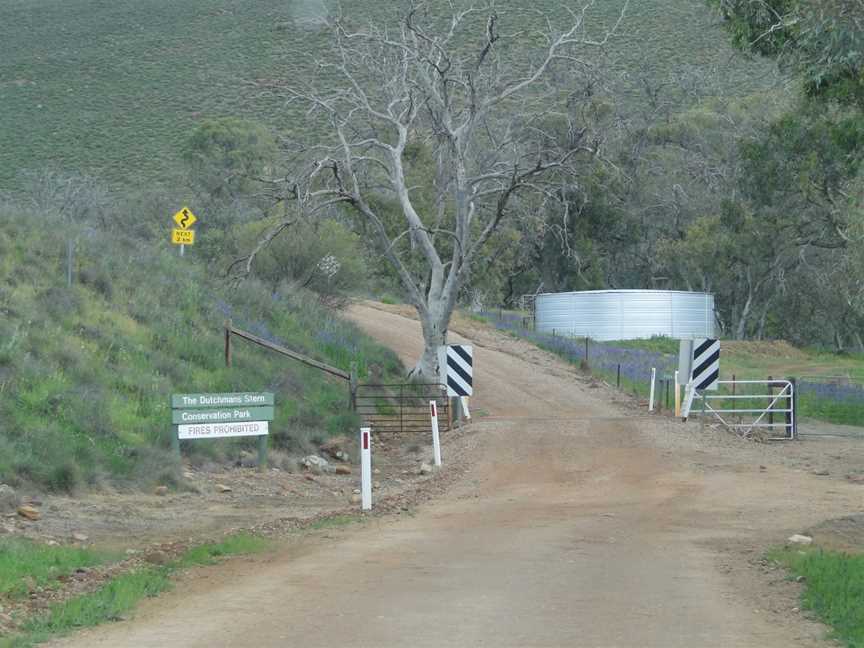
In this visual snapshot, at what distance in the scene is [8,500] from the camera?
14.9 metres

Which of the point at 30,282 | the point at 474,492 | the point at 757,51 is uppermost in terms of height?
the point at 757,51

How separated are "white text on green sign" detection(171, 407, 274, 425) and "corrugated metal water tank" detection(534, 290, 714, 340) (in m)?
38.7

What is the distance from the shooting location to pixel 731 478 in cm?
1994

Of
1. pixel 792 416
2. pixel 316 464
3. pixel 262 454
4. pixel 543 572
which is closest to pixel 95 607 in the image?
pixel 543 572

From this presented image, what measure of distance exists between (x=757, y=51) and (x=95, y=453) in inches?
452

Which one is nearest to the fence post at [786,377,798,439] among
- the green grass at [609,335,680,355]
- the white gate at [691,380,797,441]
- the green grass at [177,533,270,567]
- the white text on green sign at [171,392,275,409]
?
the white gate at [691,380,797,441]

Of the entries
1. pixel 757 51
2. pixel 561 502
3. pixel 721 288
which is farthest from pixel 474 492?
pixel 721 288

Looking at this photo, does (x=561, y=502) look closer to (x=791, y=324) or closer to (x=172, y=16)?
(x=791, y=324)

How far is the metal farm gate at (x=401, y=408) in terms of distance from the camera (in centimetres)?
2758

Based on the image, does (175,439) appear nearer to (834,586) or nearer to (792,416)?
(834,586)

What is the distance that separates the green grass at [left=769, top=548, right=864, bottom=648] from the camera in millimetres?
8734

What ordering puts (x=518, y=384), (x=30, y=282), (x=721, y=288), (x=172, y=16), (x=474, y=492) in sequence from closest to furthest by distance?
(x=474, y=492) → (x=30, y=282) → (x=518, y=384) → (x=721, y=288) → (x=172, y=16)

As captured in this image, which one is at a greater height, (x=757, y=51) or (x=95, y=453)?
(x=757, y=51)

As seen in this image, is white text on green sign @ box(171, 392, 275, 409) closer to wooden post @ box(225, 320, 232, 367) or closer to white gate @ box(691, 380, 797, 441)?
wooden post @ box(225, 320, 232, 367)
